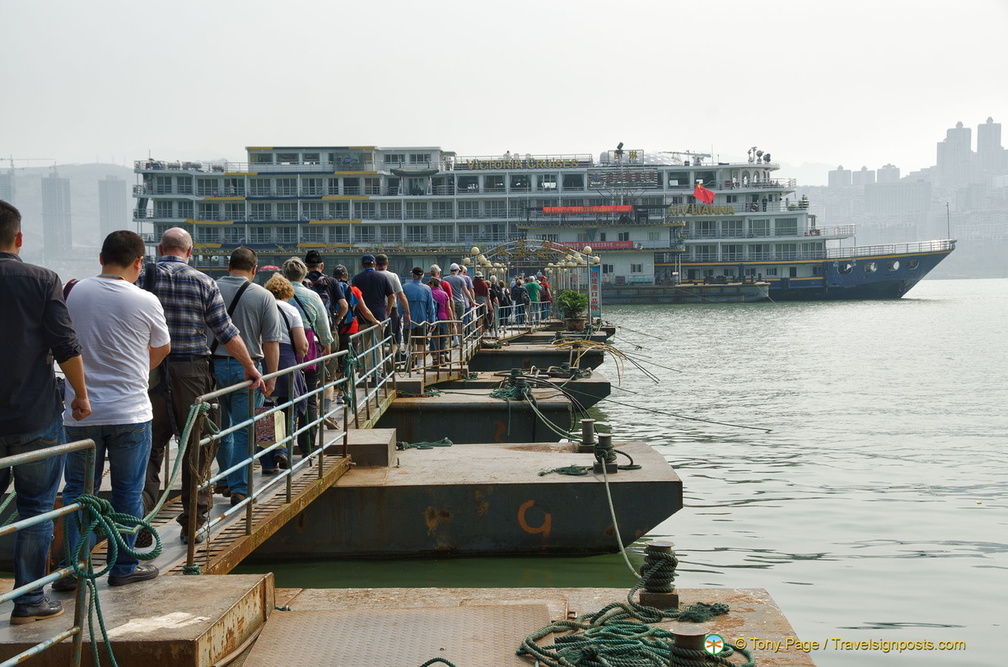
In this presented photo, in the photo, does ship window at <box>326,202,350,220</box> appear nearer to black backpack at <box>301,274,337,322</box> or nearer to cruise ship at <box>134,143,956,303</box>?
cruise ship at <box>134,143,956,303</box>

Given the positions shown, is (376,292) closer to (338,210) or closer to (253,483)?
(253,483)

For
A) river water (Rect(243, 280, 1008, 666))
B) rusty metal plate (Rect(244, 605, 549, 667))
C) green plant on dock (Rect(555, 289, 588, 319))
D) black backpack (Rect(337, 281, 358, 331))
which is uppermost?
black backpack (Rect(337, 281, 358, 331))

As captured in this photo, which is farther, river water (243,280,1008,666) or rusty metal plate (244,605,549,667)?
river water (243,280,1008,666)

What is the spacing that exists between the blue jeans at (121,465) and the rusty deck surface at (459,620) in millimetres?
830

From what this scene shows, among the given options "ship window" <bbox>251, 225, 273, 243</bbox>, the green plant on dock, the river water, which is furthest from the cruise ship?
the river water

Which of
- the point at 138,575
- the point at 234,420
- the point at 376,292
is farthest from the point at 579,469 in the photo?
the point at 376,292

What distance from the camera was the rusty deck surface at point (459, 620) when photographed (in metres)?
4.56

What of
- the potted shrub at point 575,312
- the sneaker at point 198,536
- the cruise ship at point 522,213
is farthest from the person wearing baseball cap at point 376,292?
the cruise ship at point 522,213

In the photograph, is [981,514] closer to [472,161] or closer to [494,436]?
[494,436]

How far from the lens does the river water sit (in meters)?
7.78

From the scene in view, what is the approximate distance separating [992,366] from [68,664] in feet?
100

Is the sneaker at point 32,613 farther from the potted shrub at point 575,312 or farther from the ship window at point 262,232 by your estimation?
the ship window at point 262,232

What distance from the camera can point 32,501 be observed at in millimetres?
4312

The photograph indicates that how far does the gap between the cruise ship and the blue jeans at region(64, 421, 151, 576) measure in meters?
78.8
